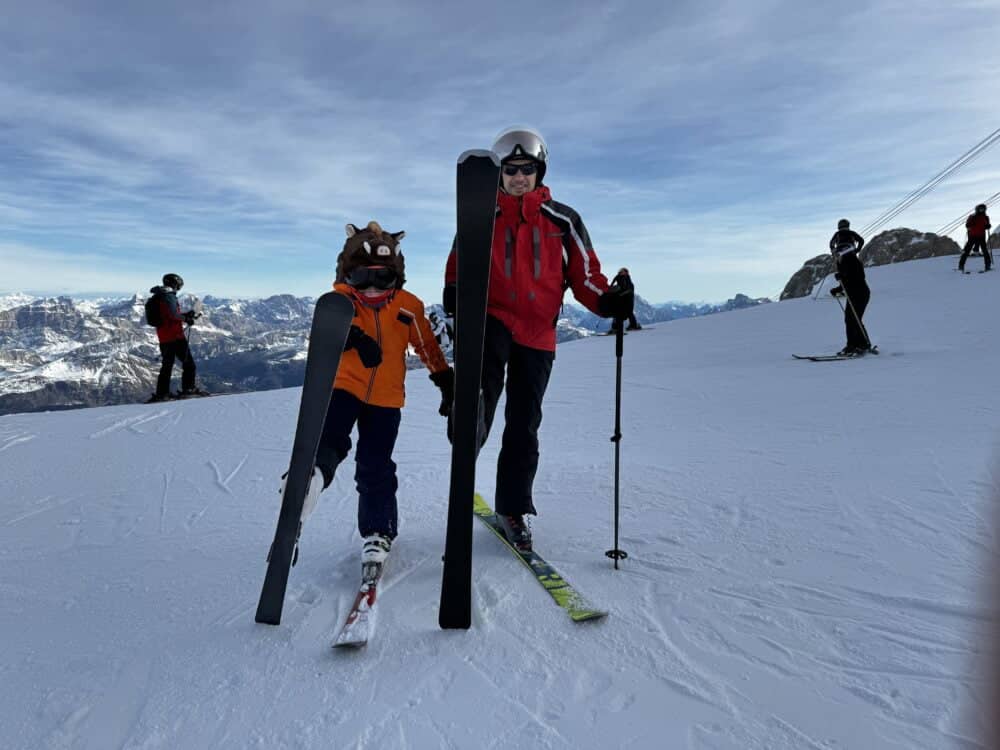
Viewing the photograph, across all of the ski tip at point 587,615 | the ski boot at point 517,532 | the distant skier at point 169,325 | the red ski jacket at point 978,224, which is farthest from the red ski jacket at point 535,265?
the red ski jacket at point 978,224

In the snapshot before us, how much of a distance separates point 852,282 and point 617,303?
29.4 ft

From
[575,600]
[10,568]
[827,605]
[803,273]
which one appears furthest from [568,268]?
[803,273]

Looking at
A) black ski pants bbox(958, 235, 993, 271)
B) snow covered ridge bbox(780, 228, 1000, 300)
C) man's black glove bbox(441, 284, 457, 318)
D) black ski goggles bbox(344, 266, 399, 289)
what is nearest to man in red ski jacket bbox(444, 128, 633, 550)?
man's black glove bbox(441, 284, 457, 318)

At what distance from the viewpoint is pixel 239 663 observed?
2.22m

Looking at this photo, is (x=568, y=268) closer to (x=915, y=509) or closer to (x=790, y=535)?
(x=790, y=535)

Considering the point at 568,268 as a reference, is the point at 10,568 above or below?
below

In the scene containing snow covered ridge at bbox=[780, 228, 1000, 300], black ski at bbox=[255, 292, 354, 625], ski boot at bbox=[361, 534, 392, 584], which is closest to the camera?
black ski at bbox=[255, 292, 354, 625]

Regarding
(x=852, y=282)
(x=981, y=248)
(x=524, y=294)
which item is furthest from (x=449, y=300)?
(x=981, y=248)

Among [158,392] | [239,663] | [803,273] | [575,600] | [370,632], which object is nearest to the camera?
[239,663]

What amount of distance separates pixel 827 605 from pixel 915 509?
4.85 ft

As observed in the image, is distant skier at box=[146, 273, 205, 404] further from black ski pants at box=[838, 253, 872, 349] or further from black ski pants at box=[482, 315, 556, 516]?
black ski pants at box=[838, 253, 872, 349]

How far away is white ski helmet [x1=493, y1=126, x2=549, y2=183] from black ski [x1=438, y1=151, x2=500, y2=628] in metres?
0.69

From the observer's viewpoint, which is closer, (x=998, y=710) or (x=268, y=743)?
(x=998, y=710)

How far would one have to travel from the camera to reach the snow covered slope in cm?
186
